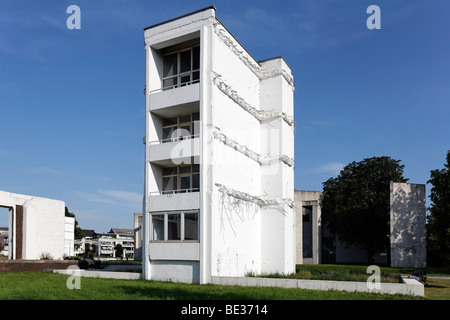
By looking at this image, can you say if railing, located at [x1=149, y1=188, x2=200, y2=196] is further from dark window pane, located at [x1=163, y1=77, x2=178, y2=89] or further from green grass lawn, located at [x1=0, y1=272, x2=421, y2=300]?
green grass lawn, located at [x1=0, y1=272, x2=421, y2=300]

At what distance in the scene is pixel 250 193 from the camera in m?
30.0

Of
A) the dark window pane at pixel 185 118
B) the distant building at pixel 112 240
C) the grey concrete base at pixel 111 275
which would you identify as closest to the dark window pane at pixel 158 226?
the grey concrete base at pixel 111 275

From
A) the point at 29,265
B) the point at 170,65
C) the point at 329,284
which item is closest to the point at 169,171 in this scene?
the point at 170,65

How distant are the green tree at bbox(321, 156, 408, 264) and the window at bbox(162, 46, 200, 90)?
3168 cm

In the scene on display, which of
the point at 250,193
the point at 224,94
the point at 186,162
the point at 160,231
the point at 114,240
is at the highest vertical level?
the point at 224,94

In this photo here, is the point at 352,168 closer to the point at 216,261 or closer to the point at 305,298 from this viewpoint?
the point at 216,261

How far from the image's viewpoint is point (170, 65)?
1125 inches

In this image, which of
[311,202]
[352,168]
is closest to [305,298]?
[311,202]

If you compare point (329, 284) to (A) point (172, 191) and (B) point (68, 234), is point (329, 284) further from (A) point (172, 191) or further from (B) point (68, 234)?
(B) point (68, 234)

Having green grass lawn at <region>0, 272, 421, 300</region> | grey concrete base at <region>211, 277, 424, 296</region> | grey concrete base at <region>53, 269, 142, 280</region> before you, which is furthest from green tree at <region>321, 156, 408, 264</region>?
green grass lawn at <region>0, 272, 421, 300</region>

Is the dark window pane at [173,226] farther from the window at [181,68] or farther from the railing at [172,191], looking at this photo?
the window at [181,68]

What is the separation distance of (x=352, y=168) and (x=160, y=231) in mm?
36653

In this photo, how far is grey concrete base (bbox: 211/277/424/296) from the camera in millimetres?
18641

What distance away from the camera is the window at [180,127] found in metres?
26.9
